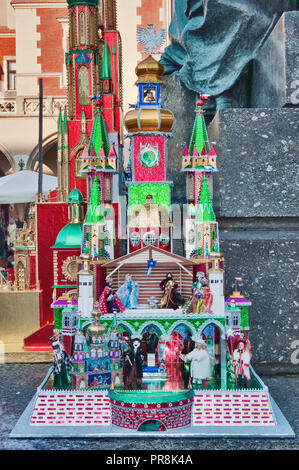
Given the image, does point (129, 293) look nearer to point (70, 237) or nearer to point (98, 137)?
point (98, 137)

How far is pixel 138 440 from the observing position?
415 cm

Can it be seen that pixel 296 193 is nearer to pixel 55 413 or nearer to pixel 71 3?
pixel 55 413

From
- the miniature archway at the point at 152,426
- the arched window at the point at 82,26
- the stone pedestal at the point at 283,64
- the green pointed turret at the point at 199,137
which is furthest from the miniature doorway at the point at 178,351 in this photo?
the arched window at the point at 82,26

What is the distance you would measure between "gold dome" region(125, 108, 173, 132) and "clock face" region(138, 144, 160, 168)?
0.54 feet

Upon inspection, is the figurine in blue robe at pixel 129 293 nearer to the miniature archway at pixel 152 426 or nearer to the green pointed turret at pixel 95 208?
the green pointed turret at pixel 95 208

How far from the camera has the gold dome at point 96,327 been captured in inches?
177

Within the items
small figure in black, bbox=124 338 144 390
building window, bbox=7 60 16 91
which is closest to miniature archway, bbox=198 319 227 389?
small figure in black, bbox=124 338 144 390

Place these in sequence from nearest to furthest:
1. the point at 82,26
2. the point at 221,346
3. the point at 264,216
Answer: the point at 221,346, the point at 264,216, the point at 82,26

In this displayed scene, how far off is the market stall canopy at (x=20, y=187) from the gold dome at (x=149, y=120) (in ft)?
23.4

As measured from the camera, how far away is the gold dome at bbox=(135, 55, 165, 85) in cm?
534

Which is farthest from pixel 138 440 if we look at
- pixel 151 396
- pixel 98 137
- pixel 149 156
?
pixel 98 137

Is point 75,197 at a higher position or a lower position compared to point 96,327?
higher

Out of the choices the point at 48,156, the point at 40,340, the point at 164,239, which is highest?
the point at 48,156

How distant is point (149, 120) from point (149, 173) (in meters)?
0.48
